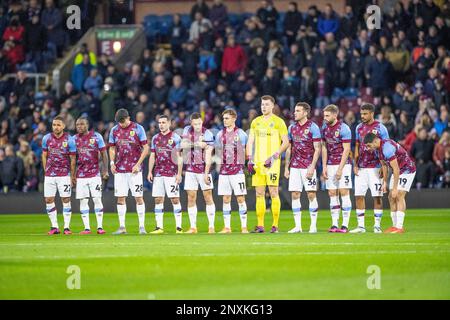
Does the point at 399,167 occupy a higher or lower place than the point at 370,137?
lower

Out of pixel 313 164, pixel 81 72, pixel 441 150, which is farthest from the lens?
pixel 81 72

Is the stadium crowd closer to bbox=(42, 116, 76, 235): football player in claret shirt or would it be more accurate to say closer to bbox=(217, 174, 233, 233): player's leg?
bbox=(42, 116, 76, 235): football player in claret shirt

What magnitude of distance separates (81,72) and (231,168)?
15030 mm

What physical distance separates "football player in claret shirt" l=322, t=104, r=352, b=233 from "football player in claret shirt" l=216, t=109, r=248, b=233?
5.27 ft

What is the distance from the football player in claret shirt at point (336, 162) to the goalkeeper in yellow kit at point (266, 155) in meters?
0.83

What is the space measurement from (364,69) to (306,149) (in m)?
12.2

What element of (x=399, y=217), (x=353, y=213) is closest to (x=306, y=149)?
(x=399, y=217)

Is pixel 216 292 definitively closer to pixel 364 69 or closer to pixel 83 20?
pixel 364 69

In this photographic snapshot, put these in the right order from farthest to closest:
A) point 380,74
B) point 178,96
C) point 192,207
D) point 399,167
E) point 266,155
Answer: point 178,96 < point 380,74 < point 192,207 < point 266,155 < point 399,167

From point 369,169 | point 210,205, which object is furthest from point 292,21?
point 369,169

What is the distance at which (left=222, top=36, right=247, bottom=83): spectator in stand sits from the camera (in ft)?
110

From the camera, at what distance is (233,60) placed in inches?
1328

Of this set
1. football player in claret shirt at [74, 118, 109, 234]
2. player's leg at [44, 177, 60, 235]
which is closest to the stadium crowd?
football player in claret shirt at [74, 118, 109, 234]

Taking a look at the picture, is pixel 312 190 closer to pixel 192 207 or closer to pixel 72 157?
pixel 192 207
